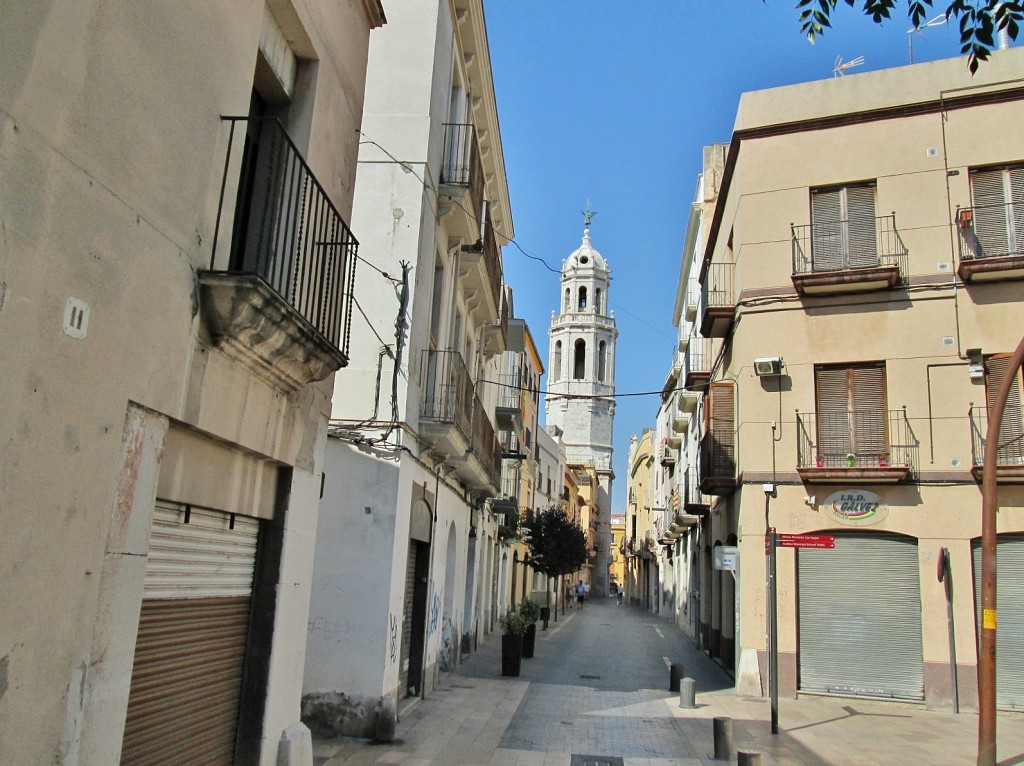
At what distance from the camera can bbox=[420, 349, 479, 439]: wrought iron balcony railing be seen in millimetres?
12523

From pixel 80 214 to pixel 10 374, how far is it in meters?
0.86

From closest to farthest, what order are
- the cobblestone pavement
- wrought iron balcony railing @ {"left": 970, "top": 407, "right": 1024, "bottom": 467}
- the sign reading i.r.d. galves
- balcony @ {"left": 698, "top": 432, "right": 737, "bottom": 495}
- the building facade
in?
the cobblestone pavement
the building facade
wrought iron balcony railing @ {"left": 970, "top": 407, "right": 1024, "bottom": 467}
the sign reading i.r.d. galves
balcony @ {"left": 698, "top": 432, "right": 737, "bottom": 495}

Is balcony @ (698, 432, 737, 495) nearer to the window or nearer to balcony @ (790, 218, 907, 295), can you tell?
balcony @ (790, 218, 907, 295)

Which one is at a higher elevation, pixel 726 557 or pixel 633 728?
pixel 726 557

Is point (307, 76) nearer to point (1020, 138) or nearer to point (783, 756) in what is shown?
point (783, 756)

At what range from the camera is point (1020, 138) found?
49.9ft

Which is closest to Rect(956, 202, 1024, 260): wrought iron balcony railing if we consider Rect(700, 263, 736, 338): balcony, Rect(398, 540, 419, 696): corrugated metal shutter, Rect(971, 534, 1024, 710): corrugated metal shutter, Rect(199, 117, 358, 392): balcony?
Rect(700, 263, 736, 338): balcony

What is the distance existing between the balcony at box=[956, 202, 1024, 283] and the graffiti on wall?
11447 mm

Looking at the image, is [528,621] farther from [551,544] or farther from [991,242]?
[551,544]

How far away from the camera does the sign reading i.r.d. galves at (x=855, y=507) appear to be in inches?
595

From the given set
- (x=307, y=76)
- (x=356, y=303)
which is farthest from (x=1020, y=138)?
(x=307, y=76)

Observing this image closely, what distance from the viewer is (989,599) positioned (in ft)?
31.0

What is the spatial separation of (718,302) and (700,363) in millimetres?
4711

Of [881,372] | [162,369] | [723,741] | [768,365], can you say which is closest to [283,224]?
[162,369]
